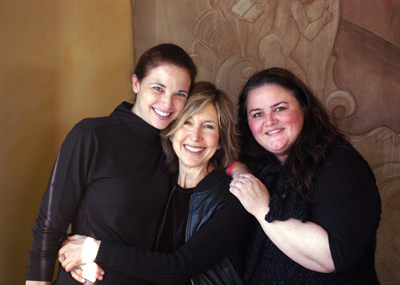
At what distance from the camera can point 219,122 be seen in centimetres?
193

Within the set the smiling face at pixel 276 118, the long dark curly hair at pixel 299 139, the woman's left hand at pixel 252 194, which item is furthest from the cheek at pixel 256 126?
the woman's left hand at pixel 252 194

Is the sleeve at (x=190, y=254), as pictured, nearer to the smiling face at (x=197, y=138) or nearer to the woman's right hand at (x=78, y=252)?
the woman's right hand at (x=78, y=252)

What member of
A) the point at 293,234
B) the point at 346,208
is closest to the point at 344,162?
Answer: the point at 346,208

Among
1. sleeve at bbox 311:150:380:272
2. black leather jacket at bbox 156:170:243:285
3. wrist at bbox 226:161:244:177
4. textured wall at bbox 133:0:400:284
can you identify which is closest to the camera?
sleeve at bbox 311:150:380:272

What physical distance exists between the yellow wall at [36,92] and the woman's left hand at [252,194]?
1.11 meters

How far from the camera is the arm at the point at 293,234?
4.99 ft

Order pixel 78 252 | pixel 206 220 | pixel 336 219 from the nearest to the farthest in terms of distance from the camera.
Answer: pixel 336 219 → pixel 78 252 → pixel 206 220

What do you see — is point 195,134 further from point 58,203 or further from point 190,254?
point 58,203

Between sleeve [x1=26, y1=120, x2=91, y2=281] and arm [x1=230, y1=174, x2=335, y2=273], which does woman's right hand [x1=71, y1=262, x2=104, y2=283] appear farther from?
arm [x1=230, y1=174, x2=335, y2=273]

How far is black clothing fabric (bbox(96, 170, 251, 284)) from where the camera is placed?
1629 millimetres

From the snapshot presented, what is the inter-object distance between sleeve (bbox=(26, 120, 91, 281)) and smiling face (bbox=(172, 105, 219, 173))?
50 centimetres

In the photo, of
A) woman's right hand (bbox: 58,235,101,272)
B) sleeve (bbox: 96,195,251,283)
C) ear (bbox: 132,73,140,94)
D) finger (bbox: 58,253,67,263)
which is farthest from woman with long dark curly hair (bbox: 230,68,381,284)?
finger (bbox: 58,253,67,263)

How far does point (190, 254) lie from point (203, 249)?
67 millimetres

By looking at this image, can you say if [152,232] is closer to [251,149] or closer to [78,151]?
[78,151]
